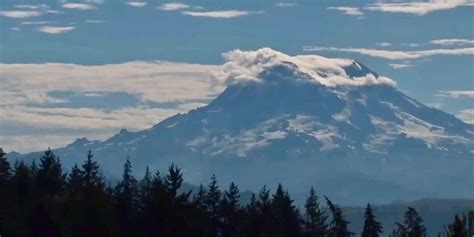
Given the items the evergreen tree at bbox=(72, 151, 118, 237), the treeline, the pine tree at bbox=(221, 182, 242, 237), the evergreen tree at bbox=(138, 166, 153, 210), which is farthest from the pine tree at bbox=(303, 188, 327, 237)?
the evergreen tree at bbox=(72, 151, 118, 237)

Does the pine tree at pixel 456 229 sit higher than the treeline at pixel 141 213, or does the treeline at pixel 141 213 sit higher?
the treeline at pixel 141 213

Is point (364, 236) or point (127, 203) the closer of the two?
point (127, 203)

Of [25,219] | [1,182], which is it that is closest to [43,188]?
[1,182]

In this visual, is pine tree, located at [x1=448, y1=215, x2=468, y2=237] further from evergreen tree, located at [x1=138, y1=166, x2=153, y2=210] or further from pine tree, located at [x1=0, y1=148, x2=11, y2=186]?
pine tree, located at [x1=0, y1=148, x2=11, y2=186]

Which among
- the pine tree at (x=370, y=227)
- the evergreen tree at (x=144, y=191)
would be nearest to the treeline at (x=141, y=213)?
the pine tree at (x=370, y=227)

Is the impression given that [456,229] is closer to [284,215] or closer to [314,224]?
[284,215]

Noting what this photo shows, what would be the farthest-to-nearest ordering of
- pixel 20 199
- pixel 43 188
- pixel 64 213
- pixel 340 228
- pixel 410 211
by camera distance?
Answer: pixel 410 211, pixel 340 228, pixel 43 188, pixel 20 199, pixel 64 213

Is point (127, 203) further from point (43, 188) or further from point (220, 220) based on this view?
point (220, 220)

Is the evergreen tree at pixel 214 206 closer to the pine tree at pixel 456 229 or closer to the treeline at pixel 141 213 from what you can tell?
the treeline at pixel 141 213
